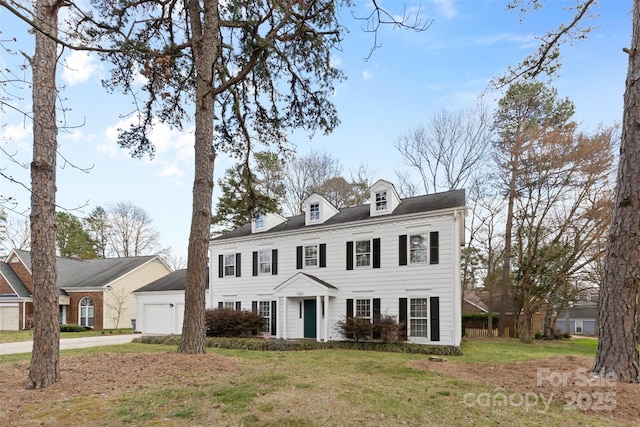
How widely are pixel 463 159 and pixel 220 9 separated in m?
17.5

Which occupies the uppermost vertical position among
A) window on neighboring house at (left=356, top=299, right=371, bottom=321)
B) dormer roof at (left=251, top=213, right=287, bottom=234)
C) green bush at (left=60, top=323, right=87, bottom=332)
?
dormer roof at (left=251, top=213, right=287, bottom=234)

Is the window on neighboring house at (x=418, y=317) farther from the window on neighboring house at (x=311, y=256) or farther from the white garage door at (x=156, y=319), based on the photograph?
the white garage door at (x=156, y=319)

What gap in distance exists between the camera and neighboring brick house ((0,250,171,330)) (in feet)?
84.0

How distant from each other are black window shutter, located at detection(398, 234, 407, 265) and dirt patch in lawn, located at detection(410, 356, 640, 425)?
7.39 meters

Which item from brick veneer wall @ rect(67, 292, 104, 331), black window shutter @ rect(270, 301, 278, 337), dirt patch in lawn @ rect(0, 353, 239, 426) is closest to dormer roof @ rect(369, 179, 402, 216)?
black window shutter @ rect(270, 301, 278, 337)

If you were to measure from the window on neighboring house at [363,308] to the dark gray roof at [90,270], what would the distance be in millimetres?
17965

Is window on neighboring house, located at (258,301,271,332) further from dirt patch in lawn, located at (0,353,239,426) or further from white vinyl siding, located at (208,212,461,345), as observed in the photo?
dirt patch in lawn, located at (0,353,239,426)

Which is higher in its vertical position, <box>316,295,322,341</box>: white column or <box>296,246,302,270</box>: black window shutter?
<box>296,246,302,270</box>: black window shutter

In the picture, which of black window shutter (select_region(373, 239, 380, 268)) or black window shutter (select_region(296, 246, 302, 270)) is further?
black window shutter (select_region(296, 246, 302, 270))

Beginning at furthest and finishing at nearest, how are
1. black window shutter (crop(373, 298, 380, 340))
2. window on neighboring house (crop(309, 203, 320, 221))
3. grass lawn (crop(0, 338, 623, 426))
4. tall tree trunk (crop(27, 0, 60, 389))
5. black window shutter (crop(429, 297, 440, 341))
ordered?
window on neighboring house (crop(309, 203, 320, 221))
black window shutter (crop(373, 298, 380, 340))
black window shutter (crop(429, 297, 440, 341))
tall tree trunk (crop(27, 0, 60, 389))
grass lawn (crop(0, 338, 623, 426))

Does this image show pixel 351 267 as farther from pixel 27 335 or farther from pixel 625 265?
pixel 27 335

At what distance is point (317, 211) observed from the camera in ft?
58.6

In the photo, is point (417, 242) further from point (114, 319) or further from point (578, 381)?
point (114, 319)

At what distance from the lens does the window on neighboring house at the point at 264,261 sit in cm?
1847
